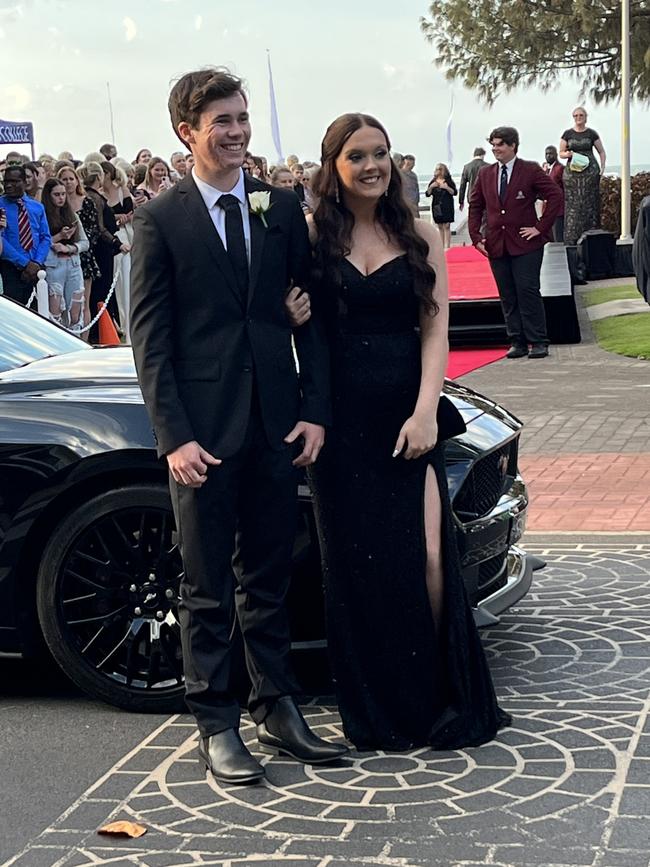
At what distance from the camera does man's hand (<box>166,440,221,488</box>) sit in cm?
443

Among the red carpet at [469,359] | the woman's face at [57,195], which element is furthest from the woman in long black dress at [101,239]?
the red carpet at [469,359]

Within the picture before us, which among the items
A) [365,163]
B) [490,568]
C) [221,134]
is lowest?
[490,568]

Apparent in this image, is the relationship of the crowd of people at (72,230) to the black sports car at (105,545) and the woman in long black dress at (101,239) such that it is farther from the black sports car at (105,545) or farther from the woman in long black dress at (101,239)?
the black sports car at (105,545)

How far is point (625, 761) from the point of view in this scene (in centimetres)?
454

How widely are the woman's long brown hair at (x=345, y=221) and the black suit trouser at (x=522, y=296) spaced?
377 inches

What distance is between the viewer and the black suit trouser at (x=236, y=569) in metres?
4.55

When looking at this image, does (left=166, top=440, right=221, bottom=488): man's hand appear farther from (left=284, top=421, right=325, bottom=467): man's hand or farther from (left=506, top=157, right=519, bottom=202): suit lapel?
(left=506, top=157, right=519, bottom=202): suit lapel

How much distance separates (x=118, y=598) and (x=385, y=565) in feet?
3.12

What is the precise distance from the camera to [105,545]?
16.6ft

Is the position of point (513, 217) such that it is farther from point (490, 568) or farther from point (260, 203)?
point (260, 203)

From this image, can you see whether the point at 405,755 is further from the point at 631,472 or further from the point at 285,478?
the point at 631,472

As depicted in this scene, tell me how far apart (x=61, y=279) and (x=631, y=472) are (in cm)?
675

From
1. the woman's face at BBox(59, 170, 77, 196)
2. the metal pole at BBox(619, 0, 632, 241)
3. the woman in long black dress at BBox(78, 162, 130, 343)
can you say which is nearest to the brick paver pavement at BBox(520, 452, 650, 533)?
the woman's face at BBox(59, 170, 77, 196)

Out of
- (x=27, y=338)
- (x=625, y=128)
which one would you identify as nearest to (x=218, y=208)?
(x=27, y=338)
